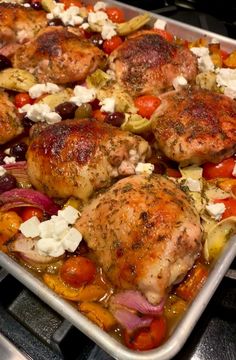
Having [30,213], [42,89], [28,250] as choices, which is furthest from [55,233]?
[42,89]

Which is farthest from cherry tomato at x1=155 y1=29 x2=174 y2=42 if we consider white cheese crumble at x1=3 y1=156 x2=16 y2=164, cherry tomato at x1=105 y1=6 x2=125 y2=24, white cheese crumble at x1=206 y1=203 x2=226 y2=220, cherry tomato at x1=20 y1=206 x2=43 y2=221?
cherry tomato at x1=20 y1=206 x2=43 y2=221

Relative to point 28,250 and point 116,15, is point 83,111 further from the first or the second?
point 116,15

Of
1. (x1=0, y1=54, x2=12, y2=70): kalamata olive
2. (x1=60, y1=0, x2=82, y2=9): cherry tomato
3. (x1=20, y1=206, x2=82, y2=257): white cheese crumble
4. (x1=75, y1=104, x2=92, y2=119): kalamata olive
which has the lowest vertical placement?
(x1=20, y1=206, x2=82, y2=257): white cheese crumble

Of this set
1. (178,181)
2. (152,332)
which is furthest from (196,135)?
(152,332)

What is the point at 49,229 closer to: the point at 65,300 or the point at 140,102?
the point at 65,300

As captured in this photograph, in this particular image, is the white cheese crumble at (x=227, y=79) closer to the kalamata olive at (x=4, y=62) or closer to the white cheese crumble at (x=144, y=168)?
the white cheese crumble at (x=144, y=168)

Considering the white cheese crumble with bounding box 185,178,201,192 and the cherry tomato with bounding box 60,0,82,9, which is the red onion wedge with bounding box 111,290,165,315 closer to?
the white cheese crumble with bounding box 185,178,201,192
